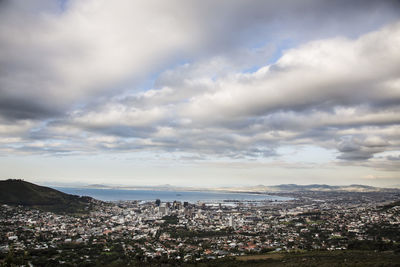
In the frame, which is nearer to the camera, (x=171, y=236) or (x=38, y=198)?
(x=171, y=236)

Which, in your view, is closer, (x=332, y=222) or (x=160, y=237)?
(x=160, y=237)

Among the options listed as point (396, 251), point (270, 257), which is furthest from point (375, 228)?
point (270, 257)

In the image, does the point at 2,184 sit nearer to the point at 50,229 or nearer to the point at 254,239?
the point at 50,229

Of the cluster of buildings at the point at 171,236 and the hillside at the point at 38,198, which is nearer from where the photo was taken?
the cluster of buildings at the point at 171,236

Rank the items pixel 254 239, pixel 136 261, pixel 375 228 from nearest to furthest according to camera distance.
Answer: pixel 136 261 → pixel 254 239 → pixel 375 228

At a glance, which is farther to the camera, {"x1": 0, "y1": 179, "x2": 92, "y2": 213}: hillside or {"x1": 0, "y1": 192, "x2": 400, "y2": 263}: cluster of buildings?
{"x1": 0, "y1": 179, "x2": 92, "y2": 213}: hillside

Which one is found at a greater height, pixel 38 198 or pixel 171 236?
pixel 38 198

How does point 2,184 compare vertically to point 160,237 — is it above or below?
above

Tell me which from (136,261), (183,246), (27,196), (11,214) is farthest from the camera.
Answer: (27,196)
